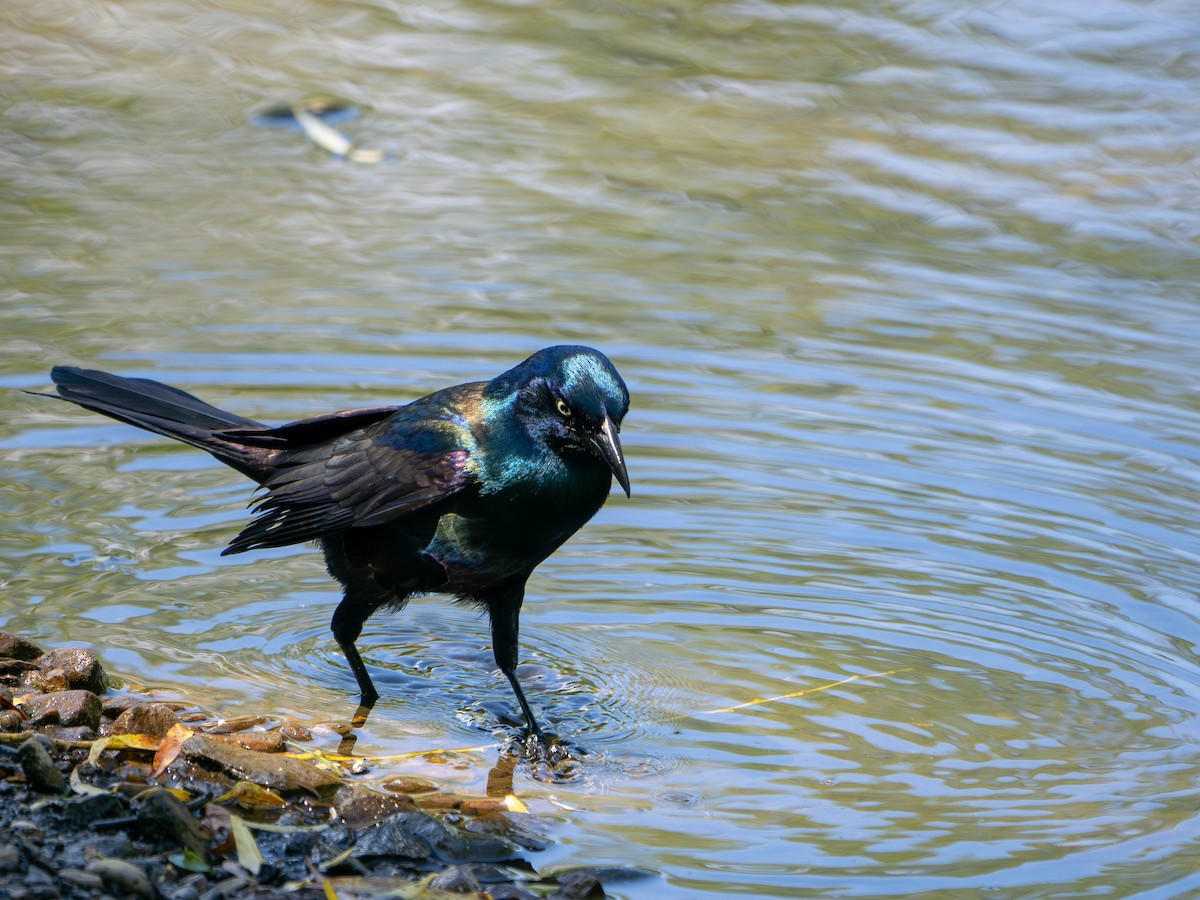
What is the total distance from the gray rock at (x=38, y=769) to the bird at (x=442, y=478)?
117cm

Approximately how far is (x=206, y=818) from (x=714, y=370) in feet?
13.9

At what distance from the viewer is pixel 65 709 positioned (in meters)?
4.45

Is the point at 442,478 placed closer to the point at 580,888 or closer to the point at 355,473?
the point at 355,473

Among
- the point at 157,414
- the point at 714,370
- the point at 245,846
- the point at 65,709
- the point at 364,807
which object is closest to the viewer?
the point at 245,846

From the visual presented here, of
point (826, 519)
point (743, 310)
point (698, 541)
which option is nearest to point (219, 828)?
point (698, 541)

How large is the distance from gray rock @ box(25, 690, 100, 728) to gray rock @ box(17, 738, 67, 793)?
0.41 meters

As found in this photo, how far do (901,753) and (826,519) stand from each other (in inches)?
67.5

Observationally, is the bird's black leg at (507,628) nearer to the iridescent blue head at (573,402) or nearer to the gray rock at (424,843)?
the iridescent blue head at (573,402)

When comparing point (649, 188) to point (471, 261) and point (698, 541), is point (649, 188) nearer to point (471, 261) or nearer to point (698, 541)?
point (471, 261)

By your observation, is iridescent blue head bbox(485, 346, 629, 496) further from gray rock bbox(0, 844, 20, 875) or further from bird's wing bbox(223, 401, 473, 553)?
gray rock bbox(0, 844, 20, 875)

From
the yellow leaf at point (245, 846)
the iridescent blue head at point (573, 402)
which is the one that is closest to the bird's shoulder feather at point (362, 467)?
the iridescent blue head at point (573, 402)

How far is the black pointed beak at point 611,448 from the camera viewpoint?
14.7ft

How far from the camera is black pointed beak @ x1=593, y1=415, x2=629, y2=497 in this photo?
4488mm

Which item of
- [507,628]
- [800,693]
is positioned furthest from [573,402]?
[800,693]
